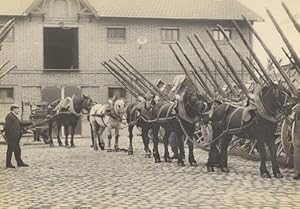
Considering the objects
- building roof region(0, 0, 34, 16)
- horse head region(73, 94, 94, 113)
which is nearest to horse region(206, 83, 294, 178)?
horse head region(73, 94, 94, 113)

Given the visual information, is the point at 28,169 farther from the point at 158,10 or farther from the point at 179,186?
the point at 158,10

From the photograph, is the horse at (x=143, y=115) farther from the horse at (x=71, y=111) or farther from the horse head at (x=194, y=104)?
the horse at (x=71, y=111)

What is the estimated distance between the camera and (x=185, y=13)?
1353 inches

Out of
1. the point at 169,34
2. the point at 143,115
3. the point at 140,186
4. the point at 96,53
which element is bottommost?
the point at 140,186

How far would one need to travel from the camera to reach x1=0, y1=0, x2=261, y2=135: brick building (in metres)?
33.1

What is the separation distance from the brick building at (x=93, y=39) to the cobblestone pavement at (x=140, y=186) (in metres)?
17.9

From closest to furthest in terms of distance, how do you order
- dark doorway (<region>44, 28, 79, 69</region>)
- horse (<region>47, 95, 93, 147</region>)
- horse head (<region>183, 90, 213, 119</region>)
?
horse head (<region>183, 90, 213, 119</region>)
horse (<region>47, 95, 93, 147</region>)
dark doorway (<region>44, 28, 79, 69</region>)

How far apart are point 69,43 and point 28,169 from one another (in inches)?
875

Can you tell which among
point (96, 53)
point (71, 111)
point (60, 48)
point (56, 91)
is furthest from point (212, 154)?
point (60, 48)

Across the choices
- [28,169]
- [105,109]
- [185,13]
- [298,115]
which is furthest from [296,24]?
[185,13]

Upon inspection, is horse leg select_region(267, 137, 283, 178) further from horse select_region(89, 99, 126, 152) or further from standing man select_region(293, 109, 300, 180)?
horse select_region(89, 99, 126, 152)

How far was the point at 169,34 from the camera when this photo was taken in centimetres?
3459

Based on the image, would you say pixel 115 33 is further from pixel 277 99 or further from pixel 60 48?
pixel 277 99

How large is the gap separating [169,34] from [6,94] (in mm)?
9756
